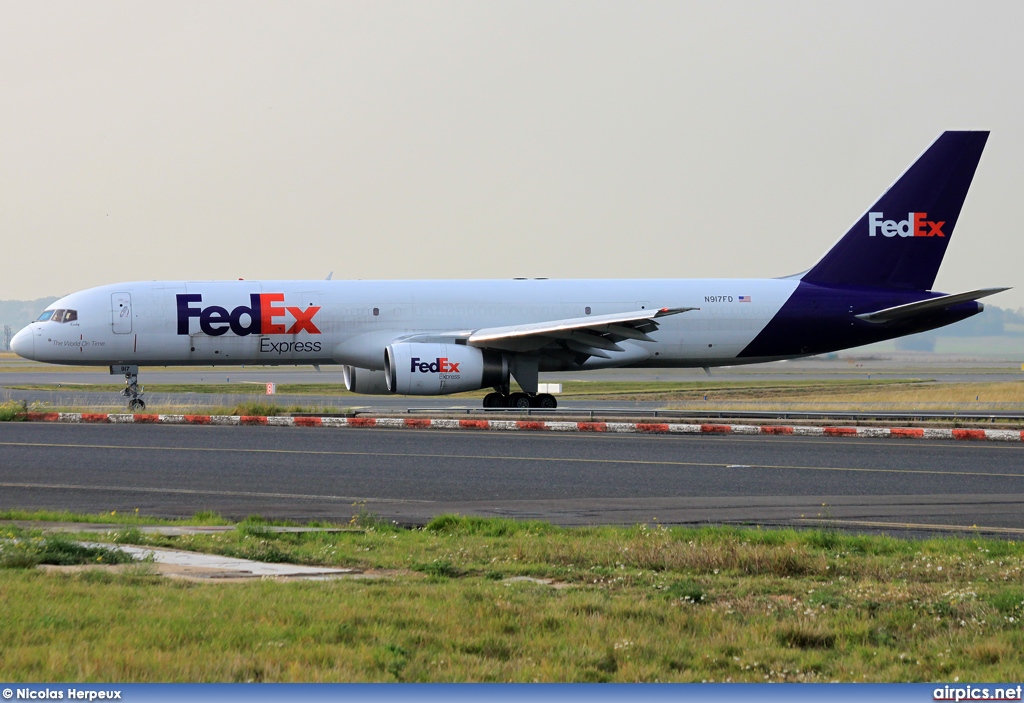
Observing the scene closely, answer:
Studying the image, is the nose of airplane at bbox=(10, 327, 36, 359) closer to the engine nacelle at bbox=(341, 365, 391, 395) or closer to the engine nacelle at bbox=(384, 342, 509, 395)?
the engine nacelle at bbox=(341, 365, 391, 395)

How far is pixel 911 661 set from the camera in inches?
250

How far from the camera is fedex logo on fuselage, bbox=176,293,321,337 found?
29.5m

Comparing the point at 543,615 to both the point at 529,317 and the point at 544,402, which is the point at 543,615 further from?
the point at 529,317

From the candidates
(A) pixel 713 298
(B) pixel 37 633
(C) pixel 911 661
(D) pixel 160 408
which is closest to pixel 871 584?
(C) pixel 911 661

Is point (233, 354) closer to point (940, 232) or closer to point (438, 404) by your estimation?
point (438, 404)

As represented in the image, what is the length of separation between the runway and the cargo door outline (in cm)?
601

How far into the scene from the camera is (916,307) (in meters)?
31.3

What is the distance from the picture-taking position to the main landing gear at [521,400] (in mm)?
30344

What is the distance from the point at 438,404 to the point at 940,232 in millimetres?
16003

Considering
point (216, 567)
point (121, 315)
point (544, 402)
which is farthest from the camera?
point (544, 402)

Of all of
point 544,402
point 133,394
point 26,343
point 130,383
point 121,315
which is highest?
point 121,315

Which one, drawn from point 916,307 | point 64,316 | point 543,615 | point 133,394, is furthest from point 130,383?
point 543,615

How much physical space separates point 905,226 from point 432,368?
15.1 meters

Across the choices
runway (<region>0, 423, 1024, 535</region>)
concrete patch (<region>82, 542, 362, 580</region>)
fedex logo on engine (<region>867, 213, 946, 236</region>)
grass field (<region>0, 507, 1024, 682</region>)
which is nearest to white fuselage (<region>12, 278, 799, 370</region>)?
fedex logo on engine (<region>867, 213, 946, 236</region>)
